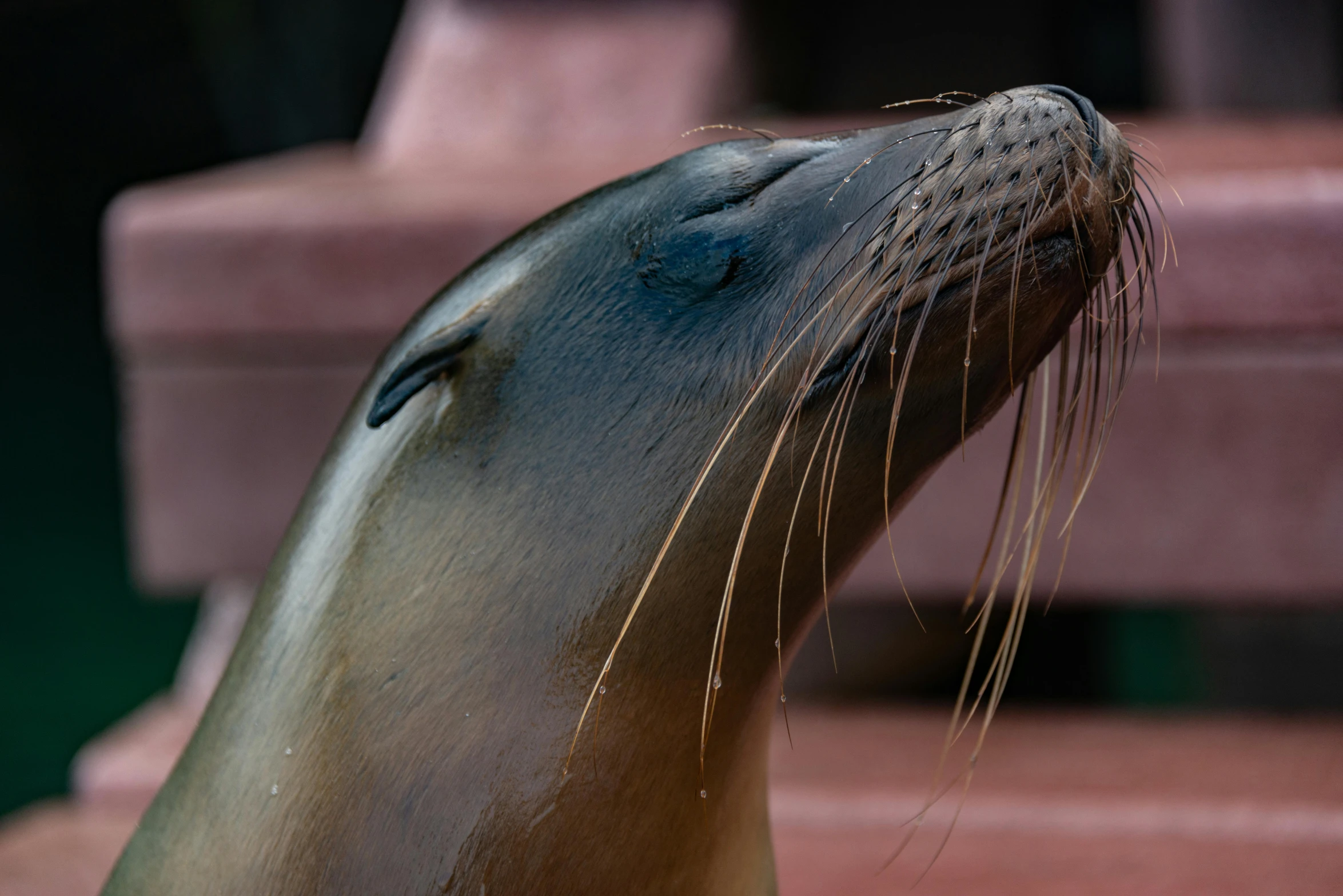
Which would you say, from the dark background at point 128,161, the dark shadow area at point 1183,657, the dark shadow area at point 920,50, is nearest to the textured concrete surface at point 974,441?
the dark shadow area at point 1183,657

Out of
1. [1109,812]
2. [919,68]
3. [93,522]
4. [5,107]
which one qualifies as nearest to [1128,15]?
[919,68]

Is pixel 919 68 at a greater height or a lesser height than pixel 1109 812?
greater

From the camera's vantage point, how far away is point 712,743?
0.87 m

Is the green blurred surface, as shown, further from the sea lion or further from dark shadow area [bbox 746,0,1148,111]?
the sea lion

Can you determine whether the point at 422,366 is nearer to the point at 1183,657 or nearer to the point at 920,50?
the point at 1183,657

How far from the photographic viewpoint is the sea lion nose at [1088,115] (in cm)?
77

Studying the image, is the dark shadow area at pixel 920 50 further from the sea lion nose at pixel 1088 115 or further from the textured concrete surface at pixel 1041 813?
the sea lion nose at pixel 1088 115

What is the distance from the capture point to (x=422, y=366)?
0.89 m

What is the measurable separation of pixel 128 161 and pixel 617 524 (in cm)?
330

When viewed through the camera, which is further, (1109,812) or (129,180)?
(129,180)

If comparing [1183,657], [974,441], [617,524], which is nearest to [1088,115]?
[617,524]

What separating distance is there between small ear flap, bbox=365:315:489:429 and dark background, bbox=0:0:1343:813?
2.24 m

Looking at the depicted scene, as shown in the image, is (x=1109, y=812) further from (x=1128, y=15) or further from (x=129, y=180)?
(x=129, y=180)

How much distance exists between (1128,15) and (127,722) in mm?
3011
